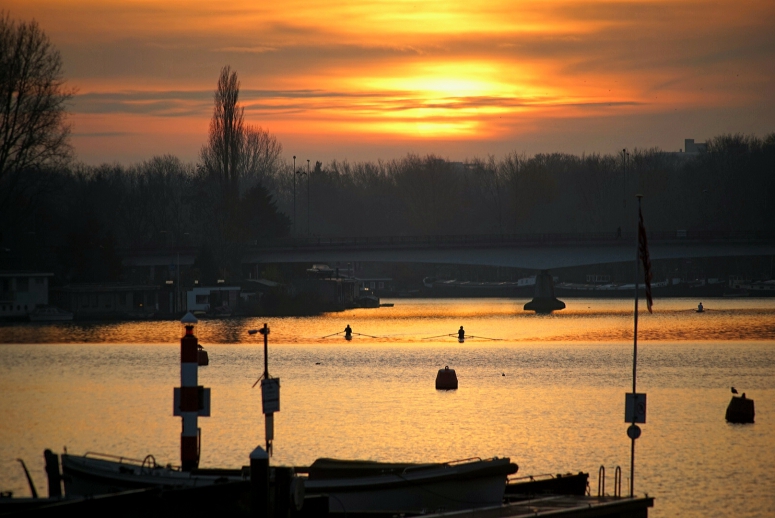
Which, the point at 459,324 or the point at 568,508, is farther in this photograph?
the point at 459,324

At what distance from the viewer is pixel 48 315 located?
11688 centimetres

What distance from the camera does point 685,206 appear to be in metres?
172

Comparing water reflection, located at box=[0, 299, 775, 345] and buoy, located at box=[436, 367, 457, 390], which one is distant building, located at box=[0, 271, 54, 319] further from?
→ buoy, located at box=[436, 367, 457, 390]

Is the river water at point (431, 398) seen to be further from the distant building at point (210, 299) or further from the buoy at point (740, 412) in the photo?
the distant building at point (210, 299)

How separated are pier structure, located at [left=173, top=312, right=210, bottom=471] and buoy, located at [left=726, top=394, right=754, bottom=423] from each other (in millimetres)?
27785

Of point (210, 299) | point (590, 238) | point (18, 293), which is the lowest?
point (210, 299)

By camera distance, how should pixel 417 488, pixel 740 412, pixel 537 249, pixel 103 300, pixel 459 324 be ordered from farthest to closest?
pixel 537 249 → pixel 103 300 → pixel 459 324 → pixel 740 412 → pixel 417 488

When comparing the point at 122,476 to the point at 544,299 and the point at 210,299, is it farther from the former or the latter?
the point at 544,299

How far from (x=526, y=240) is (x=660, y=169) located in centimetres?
6639

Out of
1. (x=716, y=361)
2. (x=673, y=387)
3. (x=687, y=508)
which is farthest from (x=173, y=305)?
(x=687, y=508)

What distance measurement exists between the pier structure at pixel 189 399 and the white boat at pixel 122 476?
55 cm

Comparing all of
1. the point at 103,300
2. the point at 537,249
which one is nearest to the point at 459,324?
the point at 537,249

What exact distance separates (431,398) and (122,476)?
32.6 meters

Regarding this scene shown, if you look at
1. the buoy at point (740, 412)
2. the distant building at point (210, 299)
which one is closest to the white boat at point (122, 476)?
the buoy at point (740, 412)
